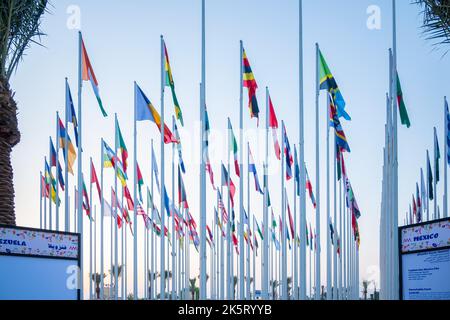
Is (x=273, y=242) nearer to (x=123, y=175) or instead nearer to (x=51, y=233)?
(x=123, y=175)

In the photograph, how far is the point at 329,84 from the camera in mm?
23109

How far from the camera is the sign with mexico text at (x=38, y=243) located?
14.4 m

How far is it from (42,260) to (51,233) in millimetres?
558

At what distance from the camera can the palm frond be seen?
63.1 ft

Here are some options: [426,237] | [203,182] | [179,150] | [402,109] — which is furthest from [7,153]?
[179,150]

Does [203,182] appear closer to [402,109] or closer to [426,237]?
[402,109]

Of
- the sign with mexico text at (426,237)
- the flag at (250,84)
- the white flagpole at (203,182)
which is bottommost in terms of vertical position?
the sign with mexico text at (426,237)

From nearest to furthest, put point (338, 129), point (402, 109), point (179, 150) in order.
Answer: point (402, 109)
point (338, 129)
point (179, 150)

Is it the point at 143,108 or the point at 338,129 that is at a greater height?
the point at 143,108

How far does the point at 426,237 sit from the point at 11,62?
11.4m

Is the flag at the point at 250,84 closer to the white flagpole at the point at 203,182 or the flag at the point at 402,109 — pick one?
the white flagpole at the point at 203,182

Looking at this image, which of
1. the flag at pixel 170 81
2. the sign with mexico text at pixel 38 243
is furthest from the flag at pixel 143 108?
the sign with mexico text at pixel 38 243

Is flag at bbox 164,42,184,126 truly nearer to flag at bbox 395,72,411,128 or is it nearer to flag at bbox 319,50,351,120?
flag at bbox 319,50,351,120
